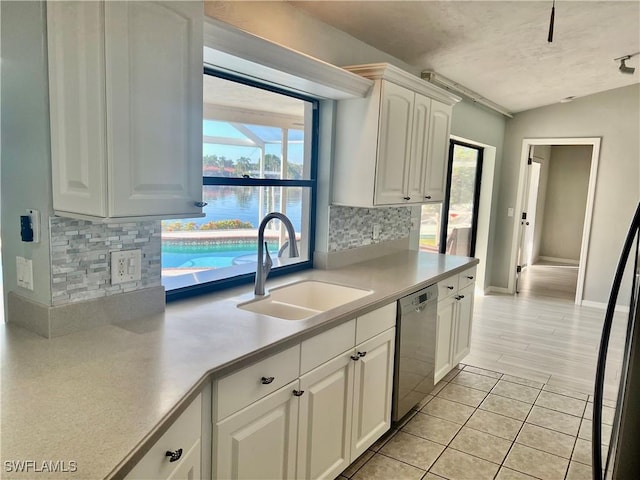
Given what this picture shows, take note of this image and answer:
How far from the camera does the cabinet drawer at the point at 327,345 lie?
1.91m

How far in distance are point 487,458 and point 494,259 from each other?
14.5 ft

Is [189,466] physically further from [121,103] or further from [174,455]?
[121,103]

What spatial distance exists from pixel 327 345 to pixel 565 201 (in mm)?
8455

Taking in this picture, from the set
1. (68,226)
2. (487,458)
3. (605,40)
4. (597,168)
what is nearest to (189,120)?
(68,226)

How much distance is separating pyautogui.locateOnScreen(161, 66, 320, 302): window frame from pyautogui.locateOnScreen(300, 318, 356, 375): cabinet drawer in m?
0.70

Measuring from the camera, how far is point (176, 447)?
129 centimetres

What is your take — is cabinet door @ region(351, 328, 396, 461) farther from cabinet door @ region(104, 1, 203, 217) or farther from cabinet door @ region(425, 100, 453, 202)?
cabinet door @ region(425, 100, 453, 202)

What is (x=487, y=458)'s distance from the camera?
8.49 feet

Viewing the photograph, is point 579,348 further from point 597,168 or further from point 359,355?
point 359,355

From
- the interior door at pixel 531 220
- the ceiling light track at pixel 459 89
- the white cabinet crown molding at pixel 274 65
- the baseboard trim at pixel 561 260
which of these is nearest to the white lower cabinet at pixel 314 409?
the white cabinet crown molding at pixel 274 65

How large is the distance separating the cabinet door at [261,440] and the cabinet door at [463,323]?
1.93m

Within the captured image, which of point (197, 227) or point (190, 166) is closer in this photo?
point (190, 166)

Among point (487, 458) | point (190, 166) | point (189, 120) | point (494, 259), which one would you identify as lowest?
point (487, 458)

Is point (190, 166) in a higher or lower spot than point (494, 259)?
higher
